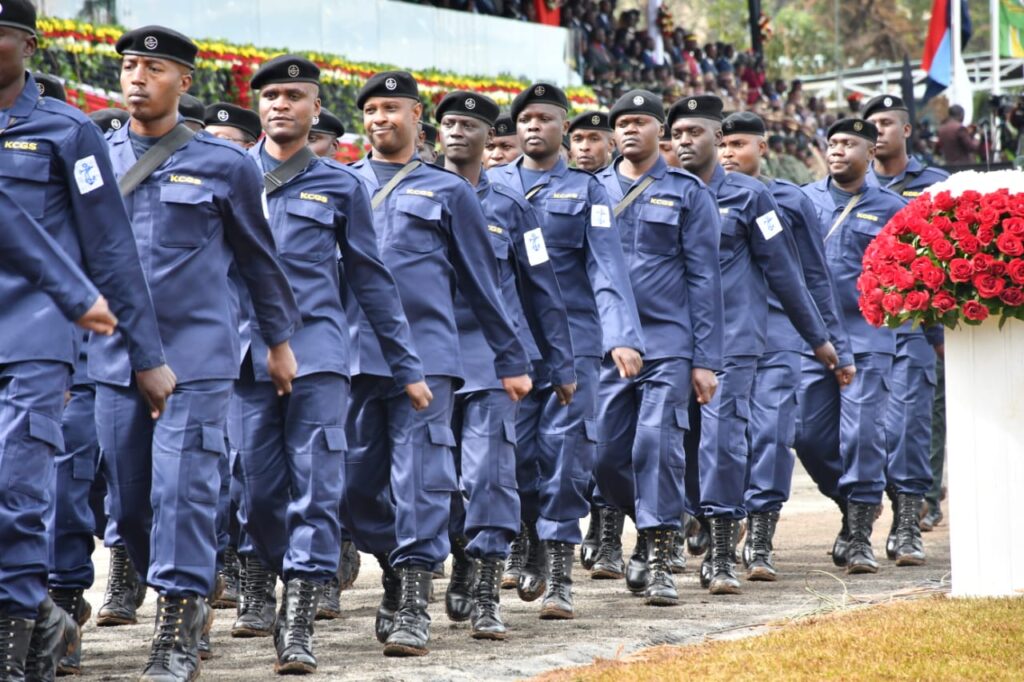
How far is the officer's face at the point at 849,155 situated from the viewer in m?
10.9

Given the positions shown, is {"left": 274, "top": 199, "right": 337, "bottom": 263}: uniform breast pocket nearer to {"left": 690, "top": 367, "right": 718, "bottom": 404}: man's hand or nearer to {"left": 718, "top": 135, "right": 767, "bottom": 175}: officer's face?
{"left": 690, "top": 367, "right": 718, "bottom": 404}: man's hand

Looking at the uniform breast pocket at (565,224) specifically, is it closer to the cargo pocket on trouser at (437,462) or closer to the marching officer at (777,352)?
the marching officer at (777,352)

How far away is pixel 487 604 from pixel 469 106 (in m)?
2.26

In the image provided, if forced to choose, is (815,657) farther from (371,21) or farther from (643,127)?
(371,21)

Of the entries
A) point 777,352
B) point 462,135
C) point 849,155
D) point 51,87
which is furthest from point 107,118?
point 849,155

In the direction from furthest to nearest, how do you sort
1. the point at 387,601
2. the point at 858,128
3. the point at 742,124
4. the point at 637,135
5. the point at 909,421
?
1. the point at 858,128
2. the point at 909,421
3. the point at 742,124
4. the point at 637,135
5. the point at 387,601

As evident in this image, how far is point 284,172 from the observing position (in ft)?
23.3

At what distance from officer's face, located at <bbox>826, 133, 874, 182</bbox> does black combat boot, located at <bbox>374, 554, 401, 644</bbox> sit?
4679 mm

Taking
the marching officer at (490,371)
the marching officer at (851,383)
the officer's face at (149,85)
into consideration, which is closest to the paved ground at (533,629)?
the marching officer at (490,371)

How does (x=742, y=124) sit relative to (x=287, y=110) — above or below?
below

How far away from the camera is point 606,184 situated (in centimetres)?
939

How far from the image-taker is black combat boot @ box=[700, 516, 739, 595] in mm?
8875

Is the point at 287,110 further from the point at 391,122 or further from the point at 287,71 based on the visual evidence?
the point at 391,122

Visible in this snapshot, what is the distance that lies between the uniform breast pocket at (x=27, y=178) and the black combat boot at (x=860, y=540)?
5515mm
